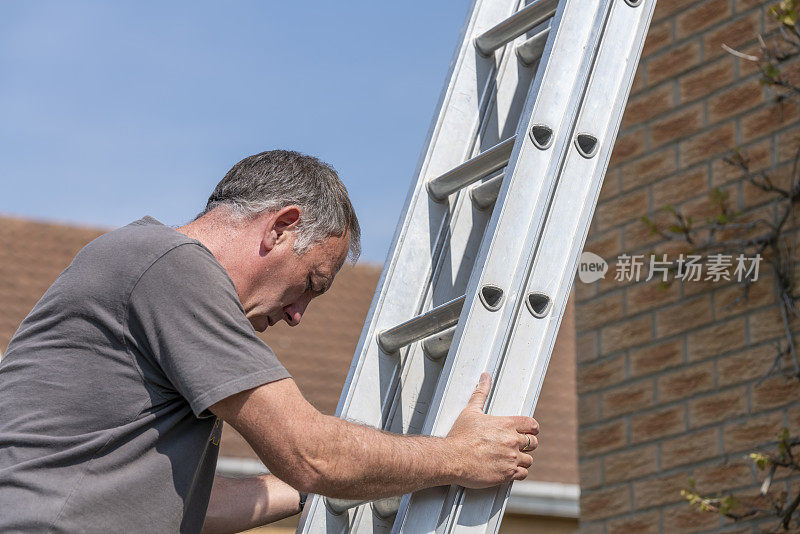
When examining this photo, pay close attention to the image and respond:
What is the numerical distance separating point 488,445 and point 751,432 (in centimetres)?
206

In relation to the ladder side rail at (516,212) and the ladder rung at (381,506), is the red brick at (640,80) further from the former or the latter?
the ladder rung at (381,506)

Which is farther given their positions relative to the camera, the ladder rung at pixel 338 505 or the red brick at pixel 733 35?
the red brick at pixel 733 35

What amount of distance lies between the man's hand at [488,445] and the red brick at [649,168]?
7.91 feet

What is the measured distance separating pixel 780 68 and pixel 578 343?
Result: 1282 mm

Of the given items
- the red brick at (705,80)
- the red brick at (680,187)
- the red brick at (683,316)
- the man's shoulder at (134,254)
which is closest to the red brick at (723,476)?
the red brick at (683,316)

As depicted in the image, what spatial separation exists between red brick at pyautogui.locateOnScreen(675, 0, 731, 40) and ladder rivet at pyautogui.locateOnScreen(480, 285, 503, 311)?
241cm

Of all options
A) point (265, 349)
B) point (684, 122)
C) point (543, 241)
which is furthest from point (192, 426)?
point (684, 122)

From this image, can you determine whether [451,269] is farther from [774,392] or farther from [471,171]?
[774,392]

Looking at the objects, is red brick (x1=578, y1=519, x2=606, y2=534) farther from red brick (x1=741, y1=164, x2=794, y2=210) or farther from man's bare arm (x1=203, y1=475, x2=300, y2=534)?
man's bare arm (x1=203, y1=475, x2=300, y2=534)

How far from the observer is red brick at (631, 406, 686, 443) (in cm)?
413

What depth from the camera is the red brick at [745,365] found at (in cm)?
390

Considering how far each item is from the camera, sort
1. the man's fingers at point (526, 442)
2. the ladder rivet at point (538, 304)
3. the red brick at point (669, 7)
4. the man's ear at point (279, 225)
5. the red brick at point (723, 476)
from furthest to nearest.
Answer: the red brick at point (669, 7) < the red brick at point (723, 476) < the man's ear at point (279, 225) < the ladder rivet at point (538, 304) < the man's fingers at point (526, 442)

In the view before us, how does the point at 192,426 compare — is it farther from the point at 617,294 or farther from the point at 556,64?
the point at 617,294

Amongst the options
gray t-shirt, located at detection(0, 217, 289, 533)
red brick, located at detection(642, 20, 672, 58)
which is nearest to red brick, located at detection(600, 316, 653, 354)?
red brick, located at detection(642, 20, 672, 58)
